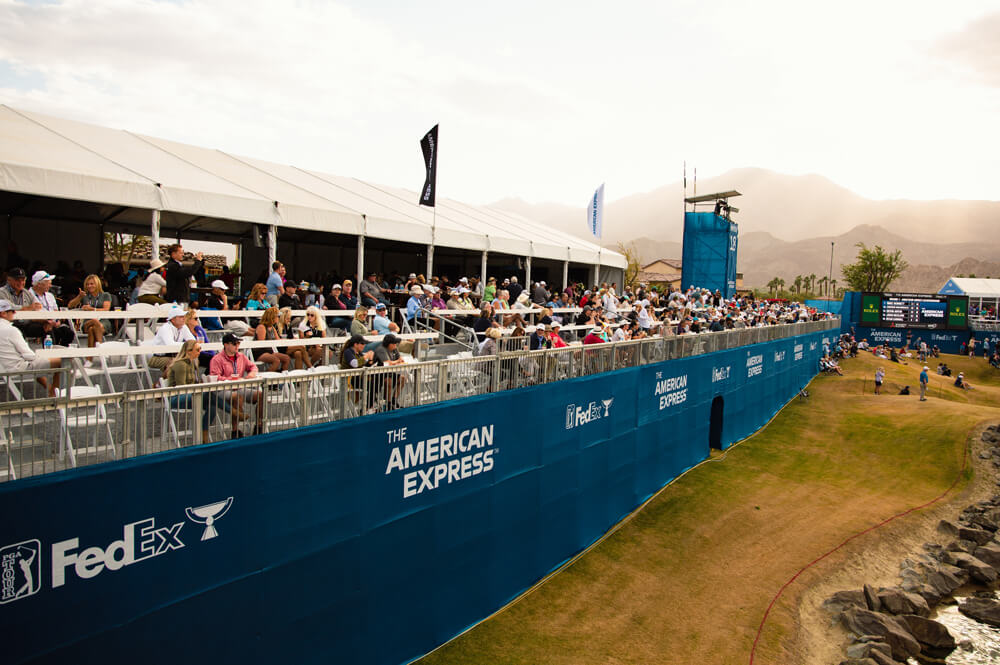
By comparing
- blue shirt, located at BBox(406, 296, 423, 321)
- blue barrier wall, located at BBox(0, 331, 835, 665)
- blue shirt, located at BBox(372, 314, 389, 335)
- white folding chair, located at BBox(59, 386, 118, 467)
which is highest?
blue shirt, located at BBox(406, 296, 423, 321)

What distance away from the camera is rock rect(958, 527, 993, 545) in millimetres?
19469

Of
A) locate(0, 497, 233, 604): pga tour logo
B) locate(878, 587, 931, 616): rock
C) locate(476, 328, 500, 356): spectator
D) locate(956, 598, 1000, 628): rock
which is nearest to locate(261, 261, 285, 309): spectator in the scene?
locate(476, 328, 500, 356): spectator

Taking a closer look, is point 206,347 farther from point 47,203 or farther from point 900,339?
point 900,339

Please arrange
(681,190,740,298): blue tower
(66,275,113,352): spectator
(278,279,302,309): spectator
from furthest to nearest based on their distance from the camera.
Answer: (681,190,740,298): blue tower
(278,279,302,309): spectator
(66,275,113,352): spectator

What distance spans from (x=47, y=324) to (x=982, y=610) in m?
21.0

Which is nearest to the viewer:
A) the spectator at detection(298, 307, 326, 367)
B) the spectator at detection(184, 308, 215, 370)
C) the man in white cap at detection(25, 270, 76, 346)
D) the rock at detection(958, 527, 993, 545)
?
the spectator at detection(184, 308, 215, 370)

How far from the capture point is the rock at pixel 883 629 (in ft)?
45.9

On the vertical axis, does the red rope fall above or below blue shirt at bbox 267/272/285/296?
below

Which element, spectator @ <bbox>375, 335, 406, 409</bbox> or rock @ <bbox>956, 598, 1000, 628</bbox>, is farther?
rock @ <bbox>956, 598, 1000, 628</bbox>

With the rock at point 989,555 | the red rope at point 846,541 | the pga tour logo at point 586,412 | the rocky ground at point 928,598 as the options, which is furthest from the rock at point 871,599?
the pga tour logo at point 586,412

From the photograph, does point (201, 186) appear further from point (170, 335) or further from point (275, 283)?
point (170, 335)

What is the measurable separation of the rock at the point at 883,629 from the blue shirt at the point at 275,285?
13846mm

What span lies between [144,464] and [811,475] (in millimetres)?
22801

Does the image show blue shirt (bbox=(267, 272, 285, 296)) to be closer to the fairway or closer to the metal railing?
the metal railing
